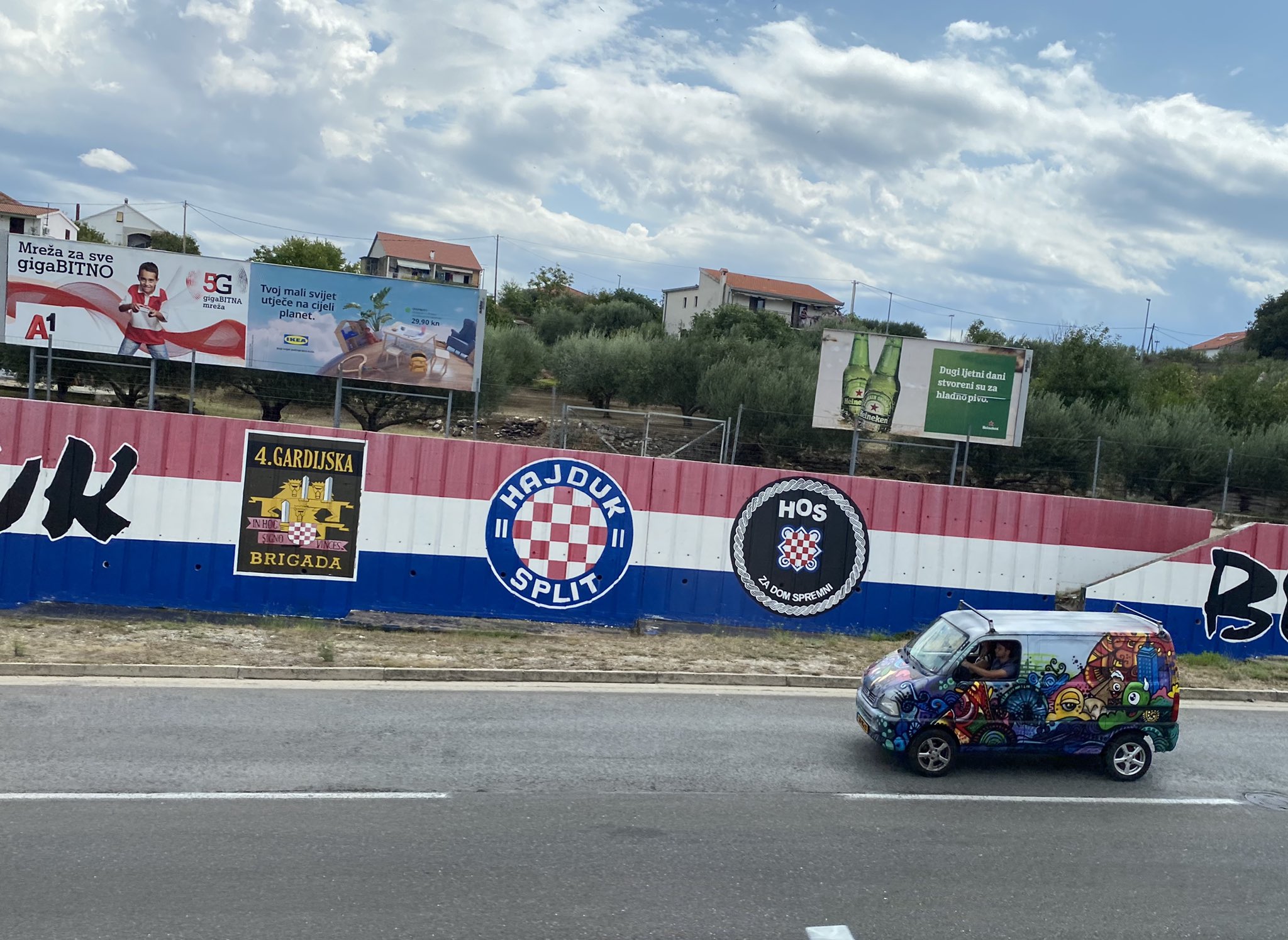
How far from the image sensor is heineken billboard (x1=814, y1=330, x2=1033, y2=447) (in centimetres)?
2323

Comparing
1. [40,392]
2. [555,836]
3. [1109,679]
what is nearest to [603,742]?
[555,836]

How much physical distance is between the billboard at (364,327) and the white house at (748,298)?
68.2 metres

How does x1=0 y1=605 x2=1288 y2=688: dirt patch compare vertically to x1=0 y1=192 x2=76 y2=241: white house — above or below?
below

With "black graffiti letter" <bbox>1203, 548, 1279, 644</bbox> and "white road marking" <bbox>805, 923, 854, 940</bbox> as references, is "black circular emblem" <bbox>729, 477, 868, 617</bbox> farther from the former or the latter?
"white road marking" <bbox>805, 923, 854, 940</bbox>

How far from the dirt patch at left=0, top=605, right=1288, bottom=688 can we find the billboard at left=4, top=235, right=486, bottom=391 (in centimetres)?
743

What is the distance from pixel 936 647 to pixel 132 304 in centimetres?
1863

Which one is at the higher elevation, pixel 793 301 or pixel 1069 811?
pixel 793 301

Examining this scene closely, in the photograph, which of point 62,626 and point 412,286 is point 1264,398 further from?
point 62,626

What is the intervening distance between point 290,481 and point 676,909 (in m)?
11.6

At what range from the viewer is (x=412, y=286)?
2273 centimetres

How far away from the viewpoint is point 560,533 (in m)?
17.2

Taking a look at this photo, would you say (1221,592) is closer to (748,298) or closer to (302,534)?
(302,534)

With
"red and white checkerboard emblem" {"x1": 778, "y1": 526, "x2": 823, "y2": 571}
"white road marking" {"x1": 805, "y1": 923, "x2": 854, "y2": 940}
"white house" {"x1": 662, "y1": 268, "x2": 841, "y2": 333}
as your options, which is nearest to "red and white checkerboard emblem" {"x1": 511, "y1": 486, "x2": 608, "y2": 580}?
"red and white checkerboard emblem" {"x1": 778, "y1": 526, "x2": 823, "y2": 571}

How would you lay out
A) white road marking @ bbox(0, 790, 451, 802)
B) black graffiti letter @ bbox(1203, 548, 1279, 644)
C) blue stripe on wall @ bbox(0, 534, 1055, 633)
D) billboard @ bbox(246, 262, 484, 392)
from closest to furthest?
white road marking @ bbox(0, 790, 451, 802), blue stripe on wall @ bbox(0, 534, 1055, 633), black graffiti letter @ bbox(1203, 548, 1279, 644), billboard @ bbox(246, 262, 484, 392)
